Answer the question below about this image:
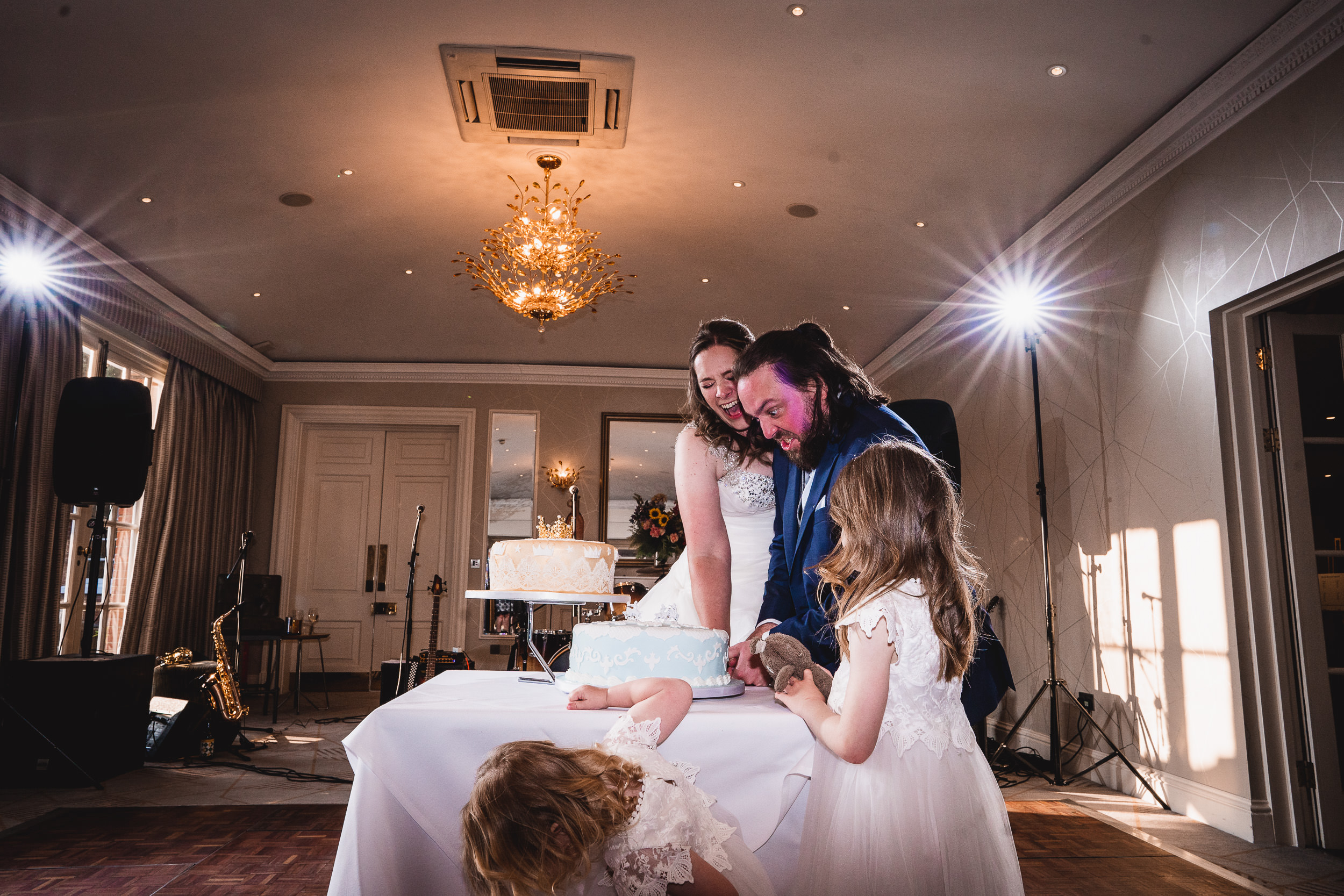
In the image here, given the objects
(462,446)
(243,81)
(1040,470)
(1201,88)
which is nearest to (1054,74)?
(1201,88)

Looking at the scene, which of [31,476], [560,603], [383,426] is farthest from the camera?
[383,426]

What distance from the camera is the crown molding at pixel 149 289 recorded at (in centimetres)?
467

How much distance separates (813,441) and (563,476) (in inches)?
260

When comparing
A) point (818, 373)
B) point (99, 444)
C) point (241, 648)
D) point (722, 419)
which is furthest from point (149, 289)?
point (818, 373)

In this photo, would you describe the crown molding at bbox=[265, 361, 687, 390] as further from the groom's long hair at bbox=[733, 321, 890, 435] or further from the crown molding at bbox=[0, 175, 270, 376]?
the groom's long hair at bbox=[733, 321, 890, 435]

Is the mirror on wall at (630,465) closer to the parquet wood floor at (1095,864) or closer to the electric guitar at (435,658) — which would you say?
the electric guitar at (435,658)

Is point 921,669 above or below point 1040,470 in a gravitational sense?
below

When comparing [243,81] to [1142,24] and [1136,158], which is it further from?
[1136,158]

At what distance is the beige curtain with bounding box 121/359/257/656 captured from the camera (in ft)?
21.2

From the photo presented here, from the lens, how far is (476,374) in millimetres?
8398

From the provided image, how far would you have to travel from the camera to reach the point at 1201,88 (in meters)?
3.57

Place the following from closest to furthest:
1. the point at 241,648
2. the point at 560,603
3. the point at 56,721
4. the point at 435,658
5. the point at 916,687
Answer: the point at 916,687 < the point at 560,603 < the point at 56,721 < the point at 435,658 < the point at 241,648

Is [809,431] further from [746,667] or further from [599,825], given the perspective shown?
[599,825]

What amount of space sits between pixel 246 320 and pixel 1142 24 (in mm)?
6553
